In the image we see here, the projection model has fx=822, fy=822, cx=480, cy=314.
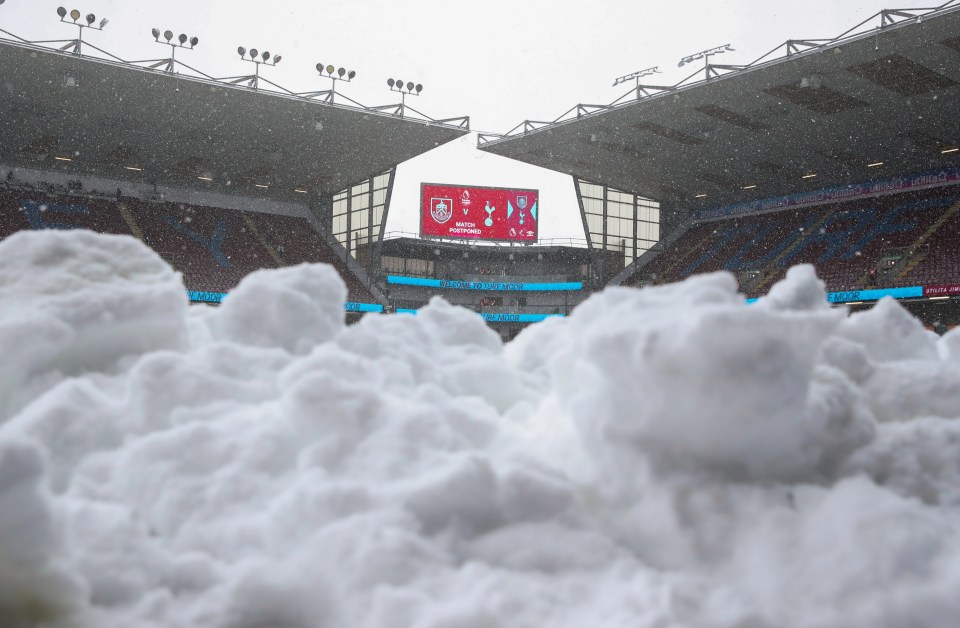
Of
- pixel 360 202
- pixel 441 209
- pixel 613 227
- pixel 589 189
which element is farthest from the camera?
pixel 441 209

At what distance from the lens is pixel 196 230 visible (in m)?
31.3

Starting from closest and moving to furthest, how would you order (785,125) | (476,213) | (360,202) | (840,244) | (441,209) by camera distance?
(785,125) → (840,244) → (360,202) → (441,209) → (476,213)

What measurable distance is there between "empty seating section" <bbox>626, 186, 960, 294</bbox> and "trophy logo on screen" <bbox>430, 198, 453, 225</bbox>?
8.93 metres

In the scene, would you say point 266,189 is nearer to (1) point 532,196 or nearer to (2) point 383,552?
(1) point 532,196

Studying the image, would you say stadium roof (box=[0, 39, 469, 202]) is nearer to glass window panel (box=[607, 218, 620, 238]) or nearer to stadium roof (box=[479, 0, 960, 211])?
stadium roof (box=[479, 0, 960, 211])

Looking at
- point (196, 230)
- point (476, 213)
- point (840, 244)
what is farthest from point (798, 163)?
point (196, 230)

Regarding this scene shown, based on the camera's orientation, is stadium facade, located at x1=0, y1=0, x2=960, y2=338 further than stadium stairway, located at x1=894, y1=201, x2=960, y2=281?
No

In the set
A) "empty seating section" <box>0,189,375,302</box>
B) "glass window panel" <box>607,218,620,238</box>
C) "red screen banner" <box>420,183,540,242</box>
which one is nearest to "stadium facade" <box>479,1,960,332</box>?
"glass window panel" <box>607,218,620,238</box>

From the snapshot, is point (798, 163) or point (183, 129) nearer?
point (183, 129)

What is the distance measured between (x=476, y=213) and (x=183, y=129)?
566 inches

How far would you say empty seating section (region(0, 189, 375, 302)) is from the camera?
90.3 feet

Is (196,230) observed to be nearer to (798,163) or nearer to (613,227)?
(613,227)

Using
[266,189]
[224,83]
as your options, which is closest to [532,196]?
[266,189]

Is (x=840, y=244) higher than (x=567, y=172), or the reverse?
(x=567, y=172)
